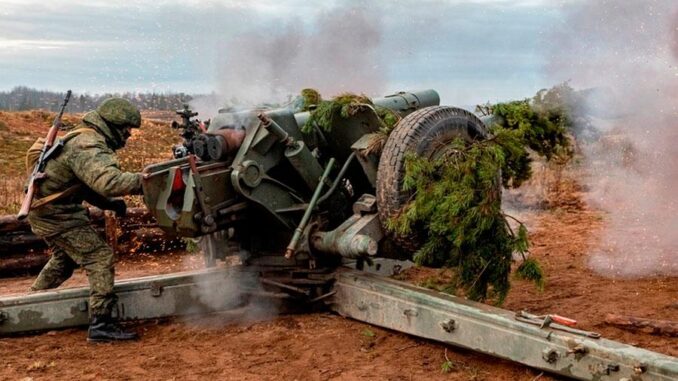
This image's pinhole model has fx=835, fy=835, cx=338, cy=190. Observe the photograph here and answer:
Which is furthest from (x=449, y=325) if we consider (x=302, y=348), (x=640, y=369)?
A: (x=640, y=369)

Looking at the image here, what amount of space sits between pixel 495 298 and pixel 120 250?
5.40m

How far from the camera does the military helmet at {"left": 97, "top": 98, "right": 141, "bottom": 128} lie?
264 inches

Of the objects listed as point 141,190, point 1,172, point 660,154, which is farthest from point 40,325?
point 1,172

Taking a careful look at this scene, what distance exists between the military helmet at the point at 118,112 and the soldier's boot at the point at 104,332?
156cm

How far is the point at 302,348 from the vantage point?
625cm

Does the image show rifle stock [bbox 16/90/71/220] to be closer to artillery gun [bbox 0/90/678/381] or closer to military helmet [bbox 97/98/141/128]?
military helmet [bbox 97/98/141/128]

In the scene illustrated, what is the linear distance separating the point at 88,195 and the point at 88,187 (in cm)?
11

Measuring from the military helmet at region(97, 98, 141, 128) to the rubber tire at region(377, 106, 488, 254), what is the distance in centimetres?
206

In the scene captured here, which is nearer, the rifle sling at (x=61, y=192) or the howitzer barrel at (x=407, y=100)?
the rifle sling at (x=61, y=192)

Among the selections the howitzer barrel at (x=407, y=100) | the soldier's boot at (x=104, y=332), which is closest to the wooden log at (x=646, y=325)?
the howitzer barrel at (x=407, y=100)

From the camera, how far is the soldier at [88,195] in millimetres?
6418

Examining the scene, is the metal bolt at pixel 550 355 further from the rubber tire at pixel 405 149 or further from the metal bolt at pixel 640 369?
the rubber tire at pixel 405 149

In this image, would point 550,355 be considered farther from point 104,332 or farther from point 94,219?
point 94,219

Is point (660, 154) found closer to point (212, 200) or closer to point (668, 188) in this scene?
point (668, 188)
